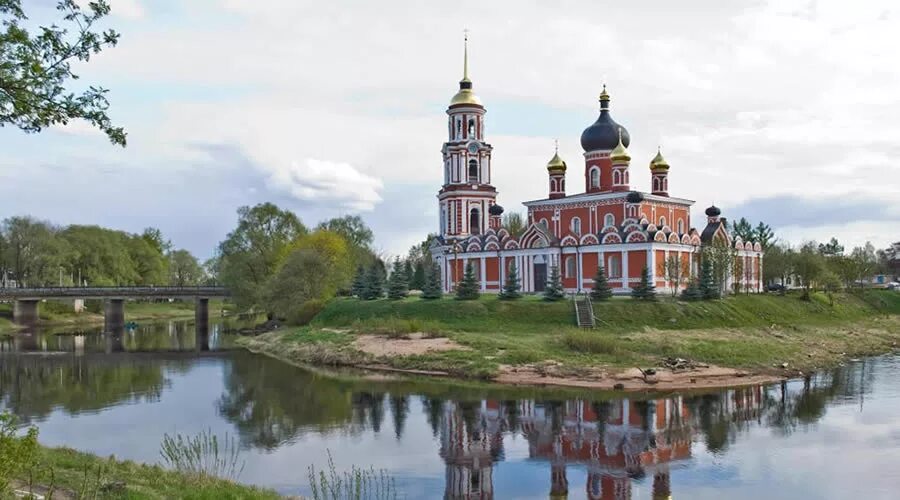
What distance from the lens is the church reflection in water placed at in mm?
17438

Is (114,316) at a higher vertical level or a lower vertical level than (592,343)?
lower

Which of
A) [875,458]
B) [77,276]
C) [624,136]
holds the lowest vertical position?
[875,458]

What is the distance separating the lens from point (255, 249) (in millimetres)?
63875

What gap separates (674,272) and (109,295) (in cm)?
4655

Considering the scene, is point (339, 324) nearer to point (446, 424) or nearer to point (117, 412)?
point (117, 412)

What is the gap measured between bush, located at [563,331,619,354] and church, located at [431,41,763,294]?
11526 mm

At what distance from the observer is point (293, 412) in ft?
85.4

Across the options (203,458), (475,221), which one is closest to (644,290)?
(475,221)

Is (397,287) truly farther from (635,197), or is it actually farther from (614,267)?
(635,197)

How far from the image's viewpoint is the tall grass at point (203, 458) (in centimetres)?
1467

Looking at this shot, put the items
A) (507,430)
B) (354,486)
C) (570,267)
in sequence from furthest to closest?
1. (570,267)
2. (507,430)
3. (354,486)

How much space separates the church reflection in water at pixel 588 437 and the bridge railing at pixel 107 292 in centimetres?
4351

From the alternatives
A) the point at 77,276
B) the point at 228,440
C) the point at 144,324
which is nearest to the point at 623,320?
the point at 228,440

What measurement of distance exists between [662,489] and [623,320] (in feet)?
79.2
